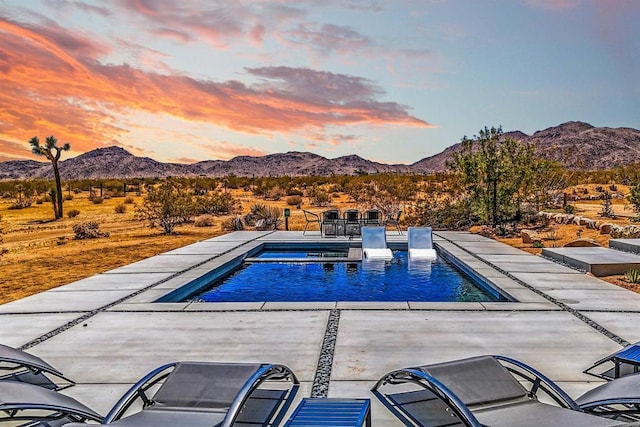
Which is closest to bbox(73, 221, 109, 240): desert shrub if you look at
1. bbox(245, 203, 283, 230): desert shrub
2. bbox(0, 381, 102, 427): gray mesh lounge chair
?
bbox(245, 203, 283, 230): desert shrub

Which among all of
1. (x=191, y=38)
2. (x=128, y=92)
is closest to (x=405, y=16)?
(x=191, y=38)

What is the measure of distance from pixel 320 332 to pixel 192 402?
269 cm

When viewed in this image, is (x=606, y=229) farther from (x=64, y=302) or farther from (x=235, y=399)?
(x=235, y=399)

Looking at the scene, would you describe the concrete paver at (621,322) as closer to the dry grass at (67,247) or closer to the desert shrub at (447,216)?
the dry grass at (67,247)

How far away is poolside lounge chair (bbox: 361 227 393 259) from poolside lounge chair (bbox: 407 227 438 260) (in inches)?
→ 25.7

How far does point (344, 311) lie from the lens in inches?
259

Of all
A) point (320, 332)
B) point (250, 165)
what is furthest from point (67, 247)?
point (250, 165)

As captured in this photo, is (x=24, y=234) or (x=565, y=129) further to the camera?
(x=565, y=129)

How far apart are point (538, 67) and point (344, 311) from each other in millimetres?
21300

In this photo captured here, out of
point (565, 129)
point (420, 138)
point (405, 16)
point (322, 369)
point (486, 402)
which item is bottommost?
point (322, 369)

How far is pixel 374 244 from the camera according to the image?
493 inches

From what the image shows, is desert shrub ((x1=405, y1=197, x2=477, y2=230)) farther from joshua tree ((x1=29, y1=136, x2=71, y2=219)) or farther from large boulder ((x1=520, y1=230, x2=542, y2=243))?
joshua tree ((x1=29, y1=136, x2=71, y2=219))

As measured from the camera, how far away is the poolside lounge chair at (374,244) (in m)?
12.1

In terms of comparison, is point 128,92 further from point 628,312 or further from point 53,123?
point 628,312
